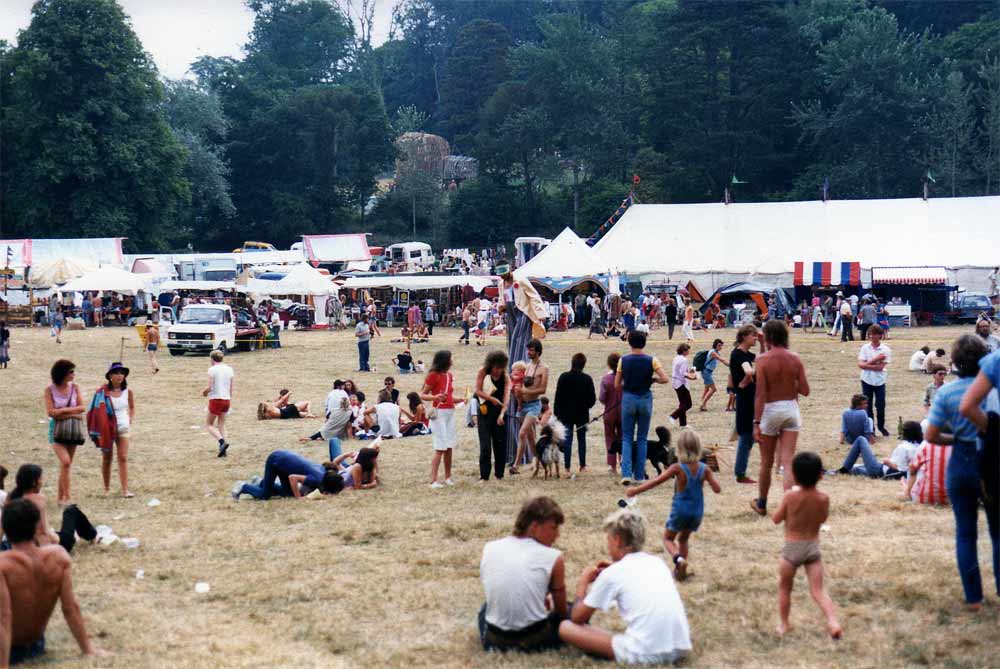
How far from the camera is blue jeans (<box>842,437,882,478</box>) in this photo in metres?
12.9

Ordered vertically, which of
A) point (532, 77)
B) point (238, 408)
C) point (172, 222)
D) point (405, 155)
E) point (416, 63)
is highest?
A: point (416, 63)

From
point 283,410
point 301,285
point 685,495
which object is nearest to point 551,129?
point 301,285

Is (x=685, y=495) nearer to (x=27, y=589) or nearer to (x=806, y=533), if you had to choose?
(x=806, y=533)

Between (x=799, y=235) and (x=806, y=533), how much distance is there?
39670mm

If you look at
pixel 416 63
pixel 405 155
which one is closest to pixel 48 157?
pixel 405 155

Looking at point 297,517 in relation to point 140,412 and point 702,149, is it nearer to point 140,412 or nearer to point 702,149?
point 140,412

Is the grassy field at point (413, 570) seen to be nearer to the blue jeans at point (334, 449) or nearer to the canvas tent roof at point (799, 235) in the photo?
the blue jeans at point (334, 449)

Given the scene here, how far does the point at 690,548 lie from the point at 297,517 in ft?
14.1

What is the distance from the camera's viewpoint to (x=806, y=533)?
711 cm

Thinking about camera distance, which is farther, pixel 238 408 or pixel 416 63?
pixel 416 63

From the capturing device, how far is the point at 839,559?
893 cm

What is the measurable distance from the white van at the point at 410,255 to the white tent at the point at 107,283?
23022mm

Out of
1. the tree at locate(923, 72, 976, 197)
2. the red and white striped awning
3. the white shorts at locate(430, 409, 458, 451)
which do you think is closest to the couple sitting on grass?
the white shorts at locate(430, 409, 458, 451)

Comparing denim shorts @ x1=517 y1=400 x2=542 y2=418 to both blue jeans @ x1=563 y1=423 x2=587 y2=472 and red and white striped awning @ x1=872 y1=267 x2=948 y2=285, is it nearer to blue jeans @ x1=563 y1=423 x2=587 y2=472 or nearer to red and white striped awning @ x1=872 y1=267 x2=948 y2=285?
blue jeans @ x1=563 y1=423 x2=587 y2=472
